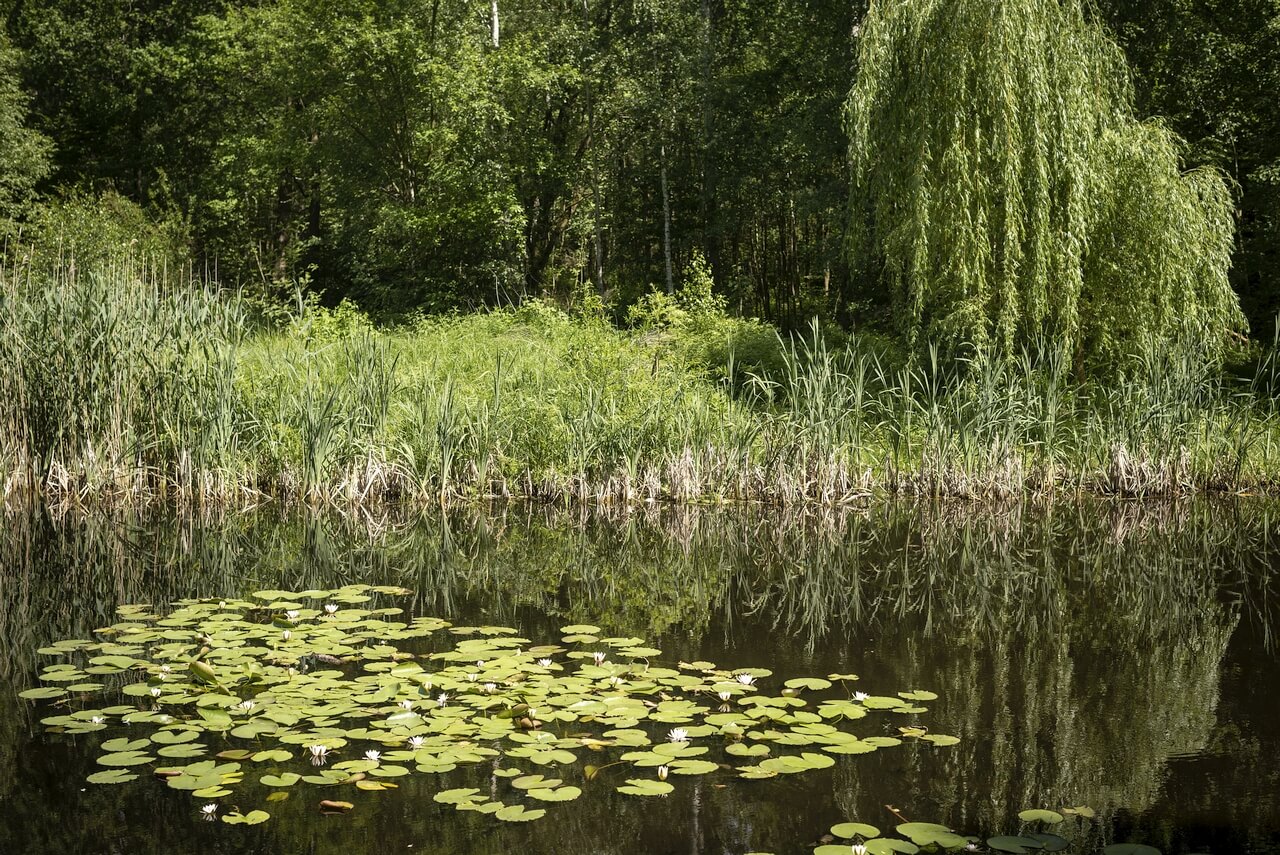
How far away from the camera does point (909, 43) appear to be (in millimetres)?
12367

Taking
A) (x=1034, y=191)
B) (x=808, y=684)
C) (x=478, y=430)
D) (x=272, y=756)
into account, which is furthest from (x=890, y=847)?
(x=1034, y=191)

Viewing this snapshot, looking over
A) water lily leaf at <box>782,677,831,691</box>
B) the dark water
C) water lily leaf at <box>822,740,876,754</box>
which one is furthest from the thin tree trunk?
water lily leaf at <box>822,740,876,754</box>

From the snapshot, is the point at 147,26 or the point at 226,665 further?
the point at 147,26

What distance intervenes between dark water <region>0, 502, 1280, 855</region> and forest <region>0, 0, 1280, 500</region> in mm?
856

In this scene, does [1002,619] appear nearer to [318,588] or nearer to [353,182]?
[318,588]

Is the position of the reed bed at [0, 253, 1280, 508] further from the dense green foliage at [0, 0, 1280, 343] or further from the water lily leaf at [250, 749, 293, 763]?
the water lily leaf at [250, 749, 293, 763]

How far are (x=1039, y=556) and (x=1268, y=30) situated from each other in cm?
1282

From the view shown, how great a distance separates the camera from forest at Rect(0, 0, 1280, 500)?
31.3 feet

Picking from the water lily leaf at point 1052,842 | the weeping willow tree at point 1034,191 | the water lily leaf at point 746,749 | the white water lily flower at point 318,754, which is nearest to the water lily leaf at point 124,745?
the white water lily flower at point 318,754

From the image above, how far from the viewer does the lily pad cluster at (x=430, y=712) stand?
12.4 feet

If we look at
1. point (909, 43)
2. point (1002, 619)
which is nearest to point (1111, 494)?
point (1002, 619)

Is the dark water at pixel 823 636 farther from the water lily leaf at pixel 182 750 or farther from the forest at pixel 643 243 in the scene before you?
the forest at pixel 643 243

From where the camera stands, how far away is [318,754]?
3.88 meters

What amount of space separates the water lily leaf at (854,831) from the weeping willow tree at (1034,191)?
840 cm
